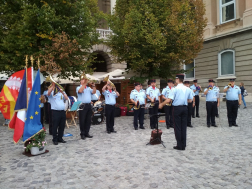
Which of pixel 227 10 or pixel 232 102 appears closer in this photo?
pixel 232 102

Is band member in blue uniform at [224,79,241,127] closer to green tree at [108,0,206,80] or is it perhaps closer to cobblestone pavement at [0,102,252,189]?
cobblestone pavement at [0,102,252,189]

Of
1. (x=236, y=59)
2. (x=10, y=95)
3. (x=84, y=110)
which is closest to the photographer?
(x=10, y=95)

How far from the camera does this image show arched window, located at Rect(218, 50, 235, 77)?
21031mm

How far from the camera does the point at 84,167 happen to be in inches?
195

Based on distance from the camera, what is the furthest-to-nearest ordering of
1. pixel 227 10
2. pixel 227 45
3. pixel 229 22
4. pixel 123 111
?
pixel 227 10 < pixel 227 45 < pixel 229 22 < pixel 123 111

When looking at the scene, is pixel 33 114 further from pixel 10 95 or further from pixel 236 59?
pixel 236 59

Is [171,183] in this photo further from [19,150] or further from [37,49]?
[37,49]

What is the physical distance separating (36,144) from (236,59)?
1926 cm

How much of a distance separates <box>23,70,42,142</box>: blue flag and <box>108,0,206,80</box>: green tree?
7.42 m

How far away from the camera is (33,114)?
604cm

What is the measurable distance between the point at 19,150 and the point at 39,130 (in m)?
1.16

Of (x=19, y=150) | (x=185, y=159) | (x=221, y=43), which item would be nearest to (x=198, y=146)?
(x=185, y=159)

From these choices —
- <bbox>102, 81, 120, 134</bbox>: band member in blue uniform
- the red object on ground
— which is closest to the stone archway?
the red object on ground

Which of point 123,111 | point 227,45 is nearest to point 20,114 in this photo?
point 123,111
